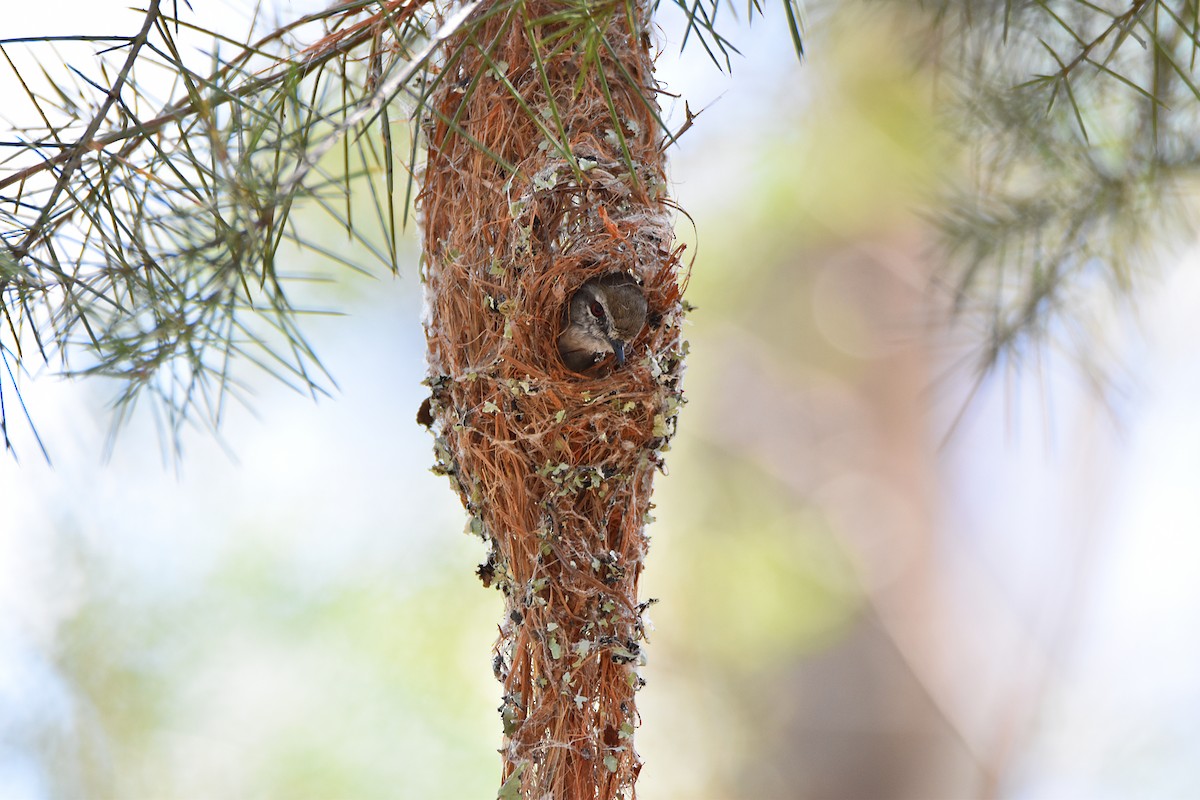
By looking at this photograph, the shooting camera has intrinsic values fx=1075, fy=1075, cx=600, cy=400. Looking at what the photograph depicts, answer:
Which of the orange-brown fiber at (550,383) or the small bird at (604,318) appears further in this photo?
the small bird at (604,318)

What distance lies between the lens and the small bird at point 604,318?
189cm

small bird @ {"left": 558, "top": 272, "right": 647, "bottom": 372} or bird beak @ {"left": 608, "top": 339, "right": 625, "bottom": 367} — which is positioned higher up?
small bird @ {"left": 558, "top": 272, "right": 647, "bottom": 372}

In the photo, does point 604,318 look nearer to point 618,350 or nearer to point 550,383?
point 618,350

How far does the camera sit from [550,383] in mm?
1758

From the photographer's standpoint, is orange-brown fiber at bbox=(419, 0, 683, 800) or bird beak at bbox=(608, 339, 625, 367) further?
bird beak at bbox=(608, 339, 625, 367)

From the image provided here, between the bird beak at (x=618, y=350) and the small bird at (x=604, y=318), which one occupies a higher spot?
the small bird at (x=604, y=318)

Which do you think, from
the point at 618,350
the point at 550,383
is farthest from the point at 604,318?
the point at 550,383

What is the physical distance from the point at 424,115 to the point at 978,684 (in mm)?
4265

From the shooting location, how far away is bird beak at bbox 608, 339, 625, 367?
1.90 meters

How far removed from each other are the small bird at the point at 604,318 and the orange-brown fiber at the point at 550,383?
33 millimetres

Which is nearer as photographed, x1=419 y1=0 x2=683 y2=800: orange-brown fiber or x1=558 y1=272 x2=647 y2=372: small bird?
x1=419 y1=0 x2=683 y2=800: orange-brown fiber

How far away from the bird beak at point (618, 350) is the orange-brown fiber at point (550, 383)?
30 mm

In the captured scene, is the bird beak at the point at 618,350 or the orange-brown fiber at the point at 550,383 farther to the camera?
the bird beak at the point at 618,350

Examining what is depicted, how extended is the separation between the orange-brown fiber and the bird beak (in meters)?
0.03
